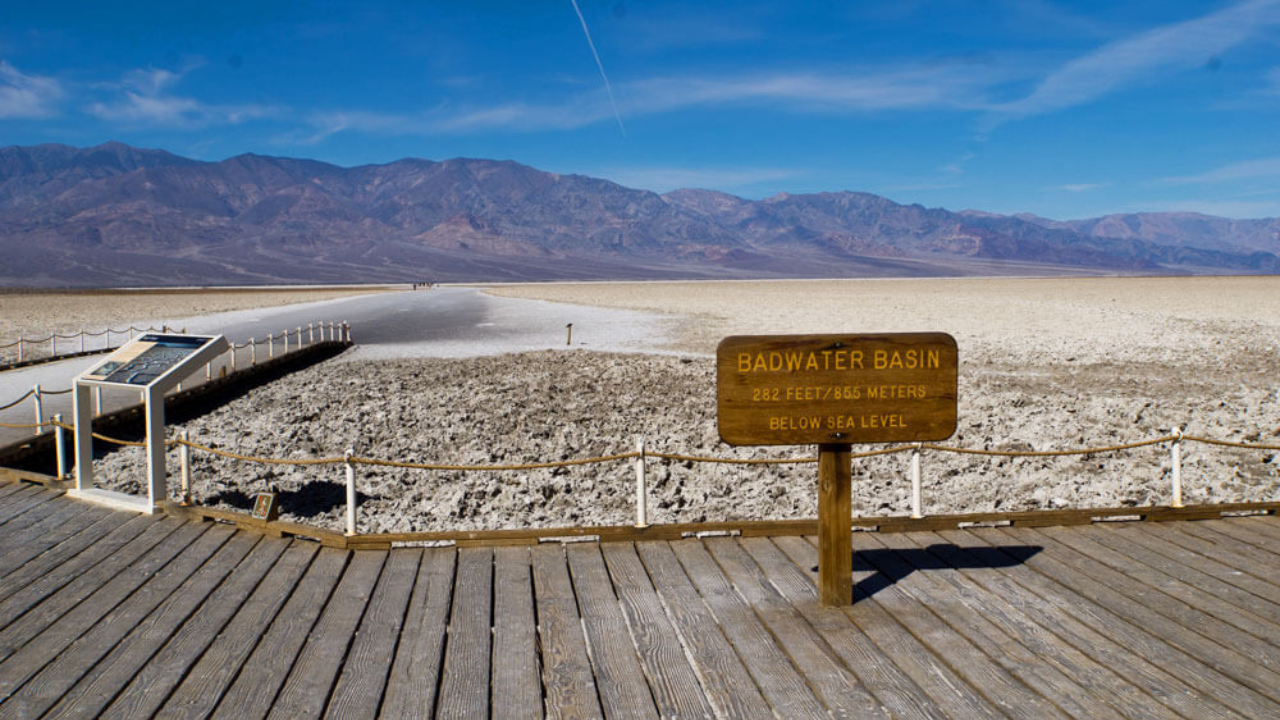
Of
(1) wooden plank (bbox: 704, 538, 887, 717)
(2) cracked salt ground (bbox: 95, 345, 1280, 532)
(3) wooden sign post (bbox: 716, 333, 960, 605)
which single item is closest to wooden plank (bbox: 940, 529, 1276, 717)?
(3) wooden sign post (bbox: 716, 333, 960, 605)

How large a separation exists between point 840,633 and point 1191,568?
2.82 m

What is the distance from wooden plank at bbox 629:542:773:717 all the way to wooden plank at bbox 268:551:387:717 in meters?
1.62

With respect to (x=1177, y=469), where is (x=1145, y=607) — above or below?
below

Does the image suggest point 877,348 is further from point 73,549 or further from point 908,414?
point 73,549

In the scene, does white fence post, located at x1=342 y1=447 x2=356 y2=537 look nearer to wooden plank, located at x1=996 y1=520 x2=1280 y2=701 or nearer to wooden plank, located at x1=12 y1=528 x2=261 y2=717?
wooden plank, located at x1=12 y1=528 x2=261 y2=717

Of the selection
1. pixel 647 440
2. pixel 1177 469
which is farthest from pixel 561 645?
pixel 647 440

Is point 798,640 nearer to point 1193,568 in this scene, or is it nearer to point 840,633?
point 840,633

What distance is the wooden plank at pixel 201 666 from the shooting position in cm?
409

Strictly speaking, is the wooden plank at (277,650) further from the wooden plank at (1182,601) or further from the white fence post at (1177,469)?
the white fence post at (1177,469)

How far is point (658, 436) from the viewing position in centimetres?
1489

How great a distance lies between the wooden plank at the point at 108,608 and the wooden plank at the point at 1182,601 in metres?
6.15

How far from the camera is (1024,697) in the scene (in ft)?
13.5

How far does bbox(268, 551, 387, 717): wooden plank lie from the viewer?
162 inches

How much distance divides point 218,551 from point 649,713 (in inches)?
155
